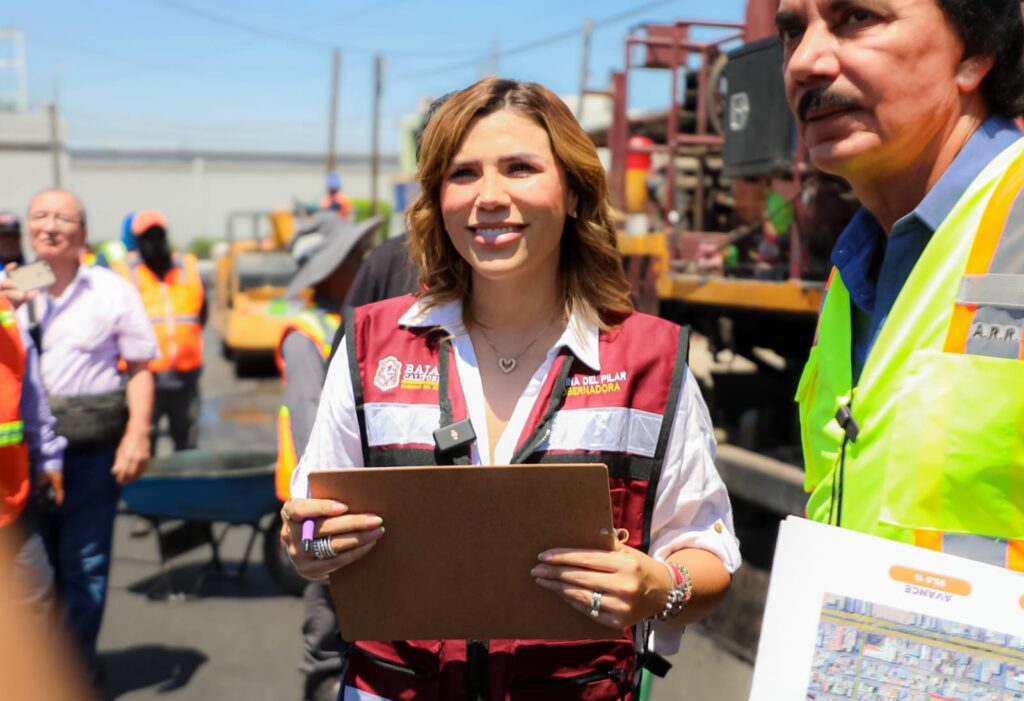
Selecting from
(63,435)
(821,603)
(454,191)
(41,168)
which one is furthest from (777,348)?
(41,168)

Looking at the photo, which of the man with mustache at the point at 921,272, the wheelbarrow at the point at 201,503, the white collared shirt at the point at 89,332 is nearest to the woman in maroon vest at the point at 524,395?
the man with mustache at the point at 921,272

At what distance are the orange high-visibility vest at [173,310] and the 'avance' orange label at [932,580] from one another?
6775 millimetres

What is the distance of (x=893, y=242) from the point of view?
1.68 metres

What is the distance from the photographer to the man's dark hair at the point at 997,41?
5.21 feet

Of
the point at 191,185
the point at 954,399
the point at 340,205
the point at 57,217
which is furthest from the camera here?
the point at 191,185

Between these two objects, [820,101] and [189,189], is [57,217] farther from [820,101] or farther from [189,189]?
[189,189]

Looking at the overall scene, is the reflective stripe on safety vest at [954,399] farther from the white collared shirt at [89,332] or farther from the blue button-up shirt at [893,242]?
the white collared shirt at [89,332]

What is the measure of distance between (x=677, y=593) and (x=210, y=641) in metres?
4.02

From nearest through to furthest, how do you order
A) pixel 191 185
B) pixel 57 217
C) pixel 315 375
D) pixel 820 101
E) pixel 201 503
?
pixel 820 101, pixel 315 375, pixel 57 217, pixel 201 503, pixel 191 185

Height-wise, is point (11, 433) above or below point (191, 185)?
below

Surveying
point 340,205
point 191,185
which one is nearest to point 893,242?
point 340,205

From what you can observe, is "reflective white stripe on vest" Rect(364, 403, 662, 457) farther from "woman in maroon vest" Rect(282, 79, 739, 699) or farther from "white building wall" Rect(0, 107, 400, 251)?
"white building wall" Rect(0, 107, 400, 251)

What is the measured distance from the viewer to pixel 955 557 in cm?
129

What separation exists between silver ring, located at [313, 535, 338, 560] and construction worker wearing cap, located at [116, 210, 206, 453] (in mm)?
5987
